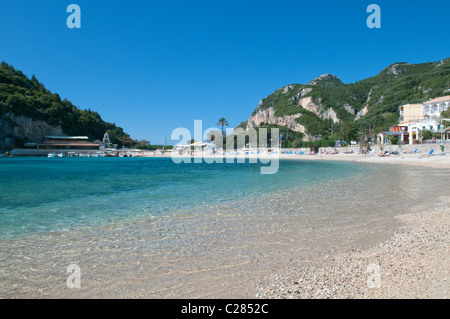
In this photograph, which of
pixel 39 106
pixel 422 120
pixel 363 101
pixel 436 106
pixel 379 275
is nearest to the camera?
pixel 379 275

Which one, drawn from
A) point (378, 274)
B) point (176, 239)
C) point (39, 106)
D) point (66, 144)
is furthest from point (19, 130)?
point (378, 274)

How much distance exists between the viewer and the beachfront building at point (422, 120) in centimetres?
5114

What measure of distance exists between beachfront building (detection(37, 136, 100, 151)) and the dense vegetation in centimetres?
739

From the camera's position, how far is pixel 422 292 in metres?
3.33

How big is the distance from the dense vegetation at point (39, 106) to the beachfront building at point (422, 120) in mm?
121302

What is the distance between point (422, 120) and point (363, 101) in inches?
3992

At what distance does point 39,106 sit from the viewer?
10731cm

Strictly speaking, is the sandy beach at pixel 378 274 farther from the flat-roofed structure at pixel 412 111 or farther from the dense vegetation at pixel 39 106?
the dense vegetation at pixel 39 106

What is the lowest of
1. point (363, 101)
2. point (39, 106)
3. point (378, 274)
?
point (378, 274)

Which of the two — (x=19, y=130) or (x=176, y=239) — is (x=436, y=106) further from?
(x=19, y=130)

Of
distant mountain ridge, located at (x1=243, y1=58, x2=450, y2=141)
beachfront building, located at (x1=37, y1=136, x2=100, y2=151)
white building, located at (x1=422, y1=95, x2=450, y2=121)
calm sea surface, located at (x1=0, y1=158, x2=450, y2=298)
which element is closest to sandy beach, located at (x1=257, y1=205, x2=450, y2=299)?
calm sea surface, located at (x1=0, y1=158, x2=450, y2=298)

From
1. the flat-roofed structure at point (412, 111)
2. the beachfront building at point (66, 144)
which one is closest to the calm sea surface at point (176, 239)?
the flat-roofed structure at point (412, 111)
